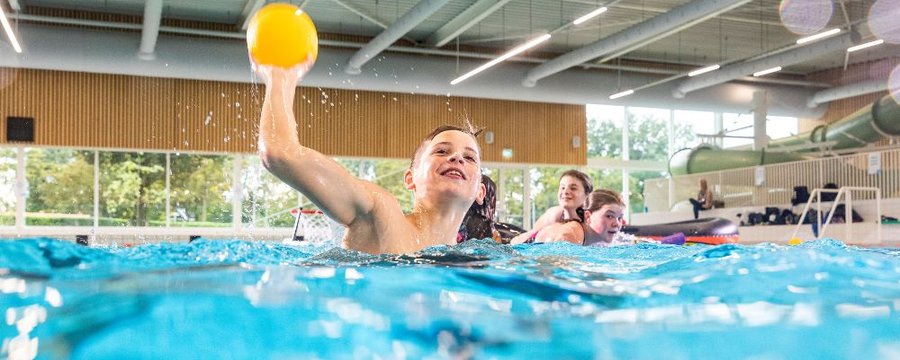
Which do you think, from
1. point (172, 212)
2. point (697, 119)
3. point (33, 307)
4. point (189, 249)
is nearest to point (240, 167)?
point (172, 212)

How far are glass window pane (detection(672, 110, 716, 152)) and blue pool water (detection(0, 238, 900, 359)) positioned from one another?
23.1 m

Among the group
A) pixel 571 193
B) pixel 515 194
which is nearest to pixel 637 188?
pixel 515 194

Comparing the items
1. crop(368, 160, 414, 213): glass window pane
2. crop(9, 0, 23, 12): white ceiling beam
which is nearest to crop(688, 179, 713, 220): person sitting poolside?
crop(368, 160, 414, 213): glass window pane

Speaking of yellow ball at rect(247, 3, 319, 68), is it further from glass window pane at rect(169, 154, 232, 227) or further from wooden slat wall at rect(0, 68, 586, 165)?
glass window pane at rect(169, 154, 232, 227)

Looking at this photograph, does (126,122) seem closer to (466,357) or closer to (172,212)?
(172,212)

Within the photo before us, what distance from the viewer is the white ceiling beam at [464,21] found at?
1440 cm

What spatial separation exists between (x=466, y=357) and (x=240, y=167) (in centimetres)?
1807

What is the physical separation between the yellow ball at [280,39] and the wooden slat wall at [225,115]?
15.3 metres

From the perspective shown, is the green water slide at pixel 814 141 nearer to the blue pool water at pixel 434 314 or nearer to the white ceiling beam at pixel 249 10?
the white ceiling beam at pixel 249 10

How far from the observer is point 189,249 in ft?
10.6

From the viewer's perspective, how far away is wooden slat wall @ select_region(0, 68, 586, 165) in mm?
17283

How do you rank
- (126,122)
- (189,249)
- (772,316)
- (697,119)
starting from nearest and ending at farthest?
(772,316) → (189,249) → (126,122) → (697,119)

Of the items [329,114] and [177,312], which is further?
[329,114]

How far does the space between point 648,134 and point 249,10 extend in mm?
13523
